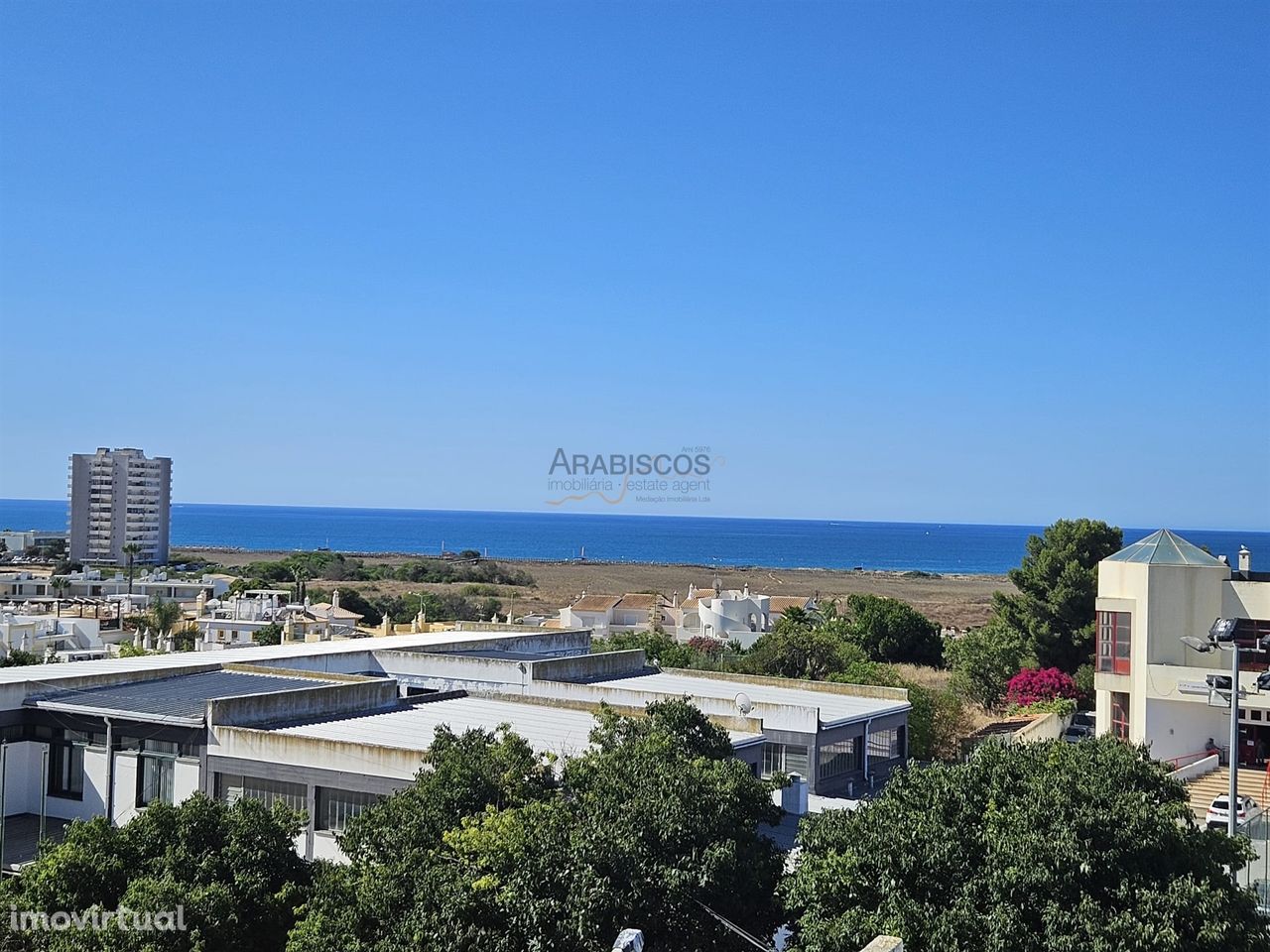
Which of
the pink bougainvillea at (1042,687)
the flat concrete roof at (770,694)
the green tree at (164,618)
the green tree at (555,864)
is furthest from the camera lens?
the green tree at (164,618)

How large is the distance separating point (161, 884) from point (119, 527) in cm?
16510

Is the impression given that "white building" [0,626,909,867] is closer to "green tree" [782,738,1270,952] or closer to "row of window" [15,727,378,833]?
"row of window" [15,727,378,833]

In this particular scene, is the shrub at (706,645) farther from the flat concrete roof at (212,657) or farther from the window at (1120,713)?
the window at (1120,713)

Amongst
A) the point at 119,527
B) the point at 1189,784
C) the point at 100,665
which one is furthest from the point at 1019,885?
the point at 119,527

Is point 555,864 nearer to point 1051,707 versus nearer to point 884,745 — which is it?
point 884,745

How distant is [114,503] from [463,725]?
158 metres

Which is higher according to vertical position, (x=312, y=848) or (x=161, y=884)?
(x=161, y=884)

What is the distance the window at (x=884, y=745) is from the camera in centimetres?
2716

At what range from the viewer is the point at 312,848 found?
19562 mm

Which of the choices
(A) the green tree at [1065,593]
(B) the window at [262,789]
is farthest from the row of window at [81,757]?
(A) the green tree at [1065,593]

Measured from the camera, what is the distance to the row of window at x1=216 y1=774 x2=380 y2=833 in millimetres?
19031

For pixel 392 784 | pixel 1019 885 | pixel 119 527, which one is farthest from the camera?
pixel 119 527

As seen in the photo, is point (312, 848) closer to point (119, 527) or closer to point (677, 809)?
point (677, 809)

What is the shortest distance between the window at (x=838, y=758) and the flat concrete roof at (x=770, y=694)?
565 mm
